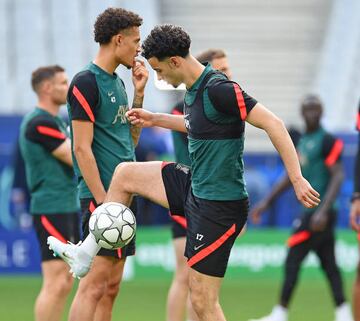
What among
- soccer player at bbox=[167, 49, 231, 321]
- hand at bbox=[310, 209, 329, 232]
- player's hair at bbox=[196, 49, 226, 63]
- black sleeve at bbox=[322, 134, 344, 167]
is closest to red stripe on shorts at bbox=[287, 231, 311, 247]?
hand at bbox=[310, 209, 329, 232]

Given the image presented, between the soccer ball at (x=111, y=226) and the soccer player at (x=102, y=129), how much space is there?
0.24 metres

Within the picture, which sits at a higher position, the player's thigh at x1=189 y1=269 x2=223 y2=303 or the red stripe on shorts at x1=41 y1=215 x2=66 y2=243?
the player's thigh at x1=189 y1=269 x2=223 y2=303

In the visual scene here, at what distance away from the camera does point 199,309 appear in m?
7.05

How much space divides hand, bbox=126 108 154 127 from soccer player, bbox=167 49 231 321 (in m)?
1.48

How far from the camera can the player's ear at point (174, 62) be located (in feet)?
23.1

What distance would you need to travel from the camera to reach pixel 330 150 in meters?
11.2

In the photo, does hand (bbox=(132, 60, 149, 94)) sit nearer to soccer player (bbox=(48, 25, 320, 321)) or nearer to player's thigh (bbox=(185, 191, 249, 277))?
soccer player (bbox=(48, 25, 320, 321))

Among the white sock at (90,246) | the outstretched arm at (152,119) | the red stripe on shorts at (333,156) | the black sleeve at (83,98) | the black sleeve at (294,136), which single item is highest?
the black sleeve at (83,98)

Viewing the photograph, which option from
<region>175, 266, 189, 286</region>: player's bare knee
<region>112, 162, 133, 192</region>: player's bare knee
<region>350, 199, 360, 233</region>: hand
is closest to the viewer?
<region>112, 162, 133, 192</region>: player's bare knee

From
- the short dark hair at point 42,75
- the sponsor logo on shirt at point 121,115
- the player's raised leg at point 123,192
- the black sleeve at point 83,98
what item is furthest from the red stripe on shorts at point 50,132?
the player's raised leg at point 123,192

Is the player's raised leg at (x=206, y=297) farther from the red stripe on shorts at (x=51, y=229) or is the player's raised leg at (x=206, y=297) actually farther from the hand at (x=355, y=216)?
the red stripe on shorts at (x=51, y=229)

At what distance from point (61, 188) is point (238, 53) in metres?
14.6

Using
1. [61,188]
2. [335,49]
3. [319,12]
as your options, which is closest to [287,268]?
[61,188]

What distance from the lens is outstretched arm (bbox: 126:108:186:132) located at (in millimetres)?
7590
